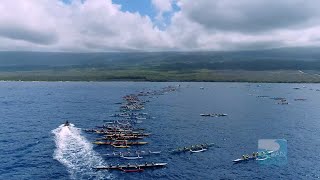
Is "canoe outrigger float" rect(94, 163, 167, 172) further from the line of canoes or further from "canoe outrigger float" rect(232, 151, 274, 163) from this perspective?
"canoe outrigger float" rect(232, 151, 274, 163)

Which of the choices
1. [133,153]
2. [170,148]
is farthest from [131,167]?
[170,148]

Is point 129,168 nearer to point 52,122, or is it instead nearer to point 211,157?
point 211,157

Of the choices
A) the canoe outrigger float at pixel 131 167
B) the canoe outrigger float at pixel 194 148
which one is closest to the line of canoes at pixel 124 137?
the canoe outrigger float at pixel 131 167

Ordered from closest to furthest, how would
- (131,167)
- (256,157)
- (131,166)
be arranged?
1. (131,167)
2. (131,166)
3. (256,157)

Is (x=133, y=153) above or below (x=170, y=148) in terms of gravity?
below

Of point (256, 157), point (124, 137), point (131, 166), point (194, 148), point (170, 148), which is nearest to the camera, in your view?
point (131, 166)

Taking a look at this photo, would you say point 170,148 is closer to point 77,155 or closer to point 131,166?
point 131,166

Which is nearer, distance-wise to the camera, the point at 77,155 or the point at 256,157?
the point at 77,155

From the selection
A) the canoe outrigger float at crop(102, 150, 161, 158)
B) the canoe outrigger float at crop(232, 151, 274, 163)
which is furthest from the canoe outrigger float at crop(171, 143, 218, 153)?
the canoe outrigger float at crop(232, 151, 274, 163)

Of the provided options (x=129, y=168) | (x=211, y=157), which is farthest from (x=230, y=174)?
(x=129, y=168)
